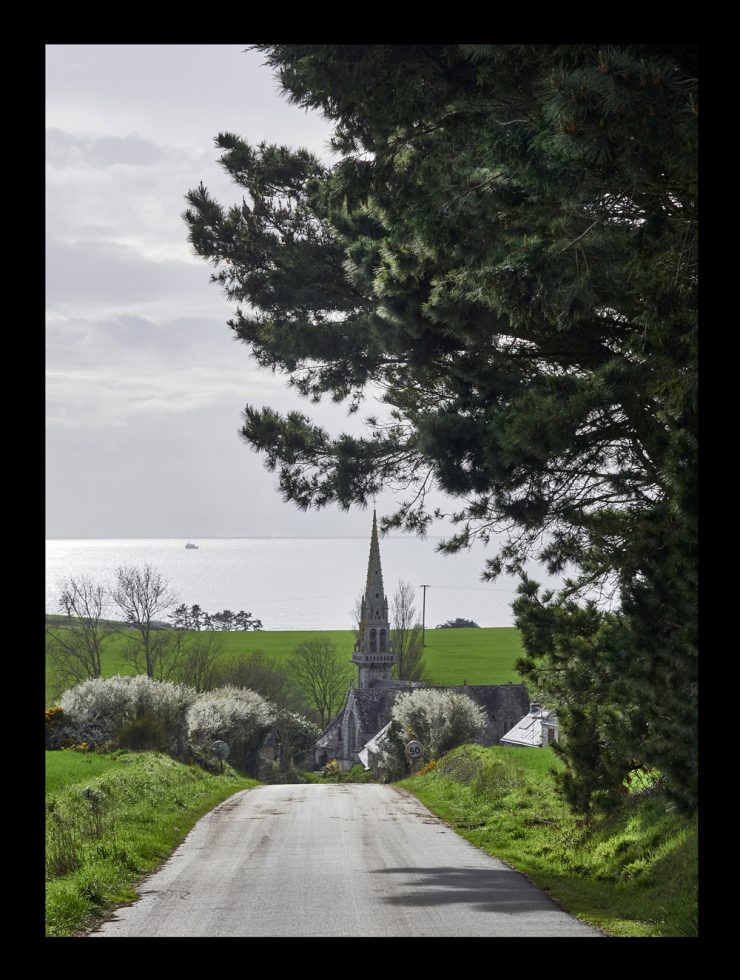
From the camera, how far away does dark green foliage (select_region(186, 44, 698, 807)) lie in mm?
7277

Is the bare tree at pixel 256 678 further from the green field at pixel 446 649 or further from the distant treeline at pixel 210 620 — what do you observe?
the green field at pixel 446 649

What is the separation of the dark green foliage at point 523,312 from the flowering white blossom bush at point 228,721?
69.3 ft

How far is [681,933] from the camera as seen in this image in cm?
799

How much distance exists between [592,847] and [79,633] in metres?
41.6

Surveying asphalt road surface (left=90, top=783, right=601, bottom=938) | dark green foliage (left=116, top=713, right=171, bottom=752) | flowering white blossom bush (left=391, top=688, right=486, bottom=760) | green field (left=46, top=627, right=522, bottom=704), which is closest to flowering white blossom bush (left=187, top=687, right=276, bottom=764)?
dark green foliage (left=116, top=713, right=171, bottom=752)

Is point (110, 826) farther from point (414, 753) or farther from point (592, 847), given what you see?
point (414, 753)

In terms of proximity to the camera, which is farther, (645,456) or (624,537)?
(645,456)

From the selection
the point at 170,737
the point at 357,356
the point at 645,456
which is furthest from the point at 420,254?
the point at 170,737

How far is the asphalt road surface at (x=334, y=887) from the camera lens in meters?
8.45

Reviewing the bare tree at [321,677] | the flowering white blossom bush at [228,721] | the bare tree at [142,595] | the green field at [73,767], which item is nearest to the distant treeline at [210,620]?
the bare tree at [321,677]

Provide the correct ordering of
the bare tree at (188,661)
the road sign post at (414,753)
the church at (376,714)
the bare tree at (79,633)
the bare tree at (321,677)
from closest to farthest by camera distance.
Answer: the road sign post at (414,753) → the bare tree at (79,633) → the bare tree at (188,661) → the church at (376,714) → the bare tree at (321,677)

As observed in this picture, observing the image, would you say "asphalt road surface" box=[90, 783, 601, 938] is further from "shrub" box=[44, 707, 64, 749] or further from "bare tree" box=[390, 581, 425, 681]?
"bare tree" box=[390, 581, 425, 681]
